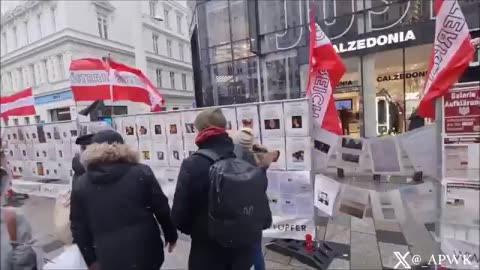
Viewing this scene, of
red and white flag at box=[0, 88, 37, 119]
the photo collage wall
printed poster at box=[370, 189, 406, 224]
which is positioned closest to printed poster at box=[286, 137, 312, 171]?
printed poster at box=[370, 189, 406, 224]

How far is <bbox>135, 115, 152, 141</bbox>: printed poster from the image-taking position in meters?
5.51

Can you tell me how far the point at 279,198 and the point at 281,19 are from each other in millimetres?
11475

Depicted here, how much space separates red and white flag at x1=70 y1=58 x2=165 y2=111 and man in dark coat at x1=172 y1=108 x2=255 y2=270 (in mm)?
4749

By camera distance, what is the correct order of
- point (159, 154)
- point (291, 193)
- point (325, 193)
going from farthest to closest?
1. point (159, 154)
2. point (291, 193)
3. point (325, 193)

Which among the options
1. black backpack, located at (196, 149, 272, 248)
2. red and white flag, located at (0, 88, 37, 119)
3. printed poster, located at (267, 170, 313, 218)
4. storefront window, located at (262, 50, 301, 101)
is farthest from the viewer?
storefront window, located at (262, 50, 301, 101)

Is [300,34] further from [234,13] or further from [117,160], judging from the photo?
[117,160]

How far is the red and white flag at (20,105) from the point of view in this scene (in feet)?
25.4

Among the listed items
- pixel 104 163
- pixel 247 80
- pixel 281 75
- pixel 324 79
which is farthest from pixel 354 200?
pixel 247 80

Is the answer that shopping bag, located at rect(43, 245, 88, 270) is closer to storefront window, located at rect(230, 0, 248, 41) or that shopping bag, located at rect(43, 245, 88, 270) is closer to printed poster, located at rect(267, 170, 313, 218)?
printed poster, located at rect(267, 170, 313, 218)

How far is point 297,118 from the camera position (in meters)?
3.98

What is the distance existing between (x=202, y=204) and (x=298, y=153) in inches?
85.3

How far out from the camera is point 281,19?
13703 mm

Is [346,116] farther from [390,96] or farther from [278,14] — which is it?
[278,14]

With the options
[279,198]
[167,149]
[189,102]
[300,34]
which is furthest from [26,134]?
[189,102]
